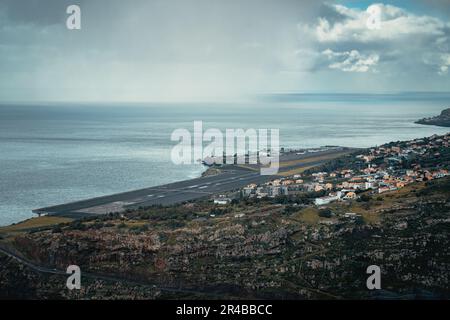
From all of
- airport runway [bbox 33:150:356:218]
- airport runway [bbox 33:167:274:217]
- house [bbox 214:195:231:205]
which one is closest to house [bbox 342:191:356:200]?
house [bbox 214:195:231:205]

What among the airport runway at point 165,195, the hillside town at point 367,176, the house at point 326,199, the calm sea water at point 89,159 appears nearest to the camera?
the house at point 326,199

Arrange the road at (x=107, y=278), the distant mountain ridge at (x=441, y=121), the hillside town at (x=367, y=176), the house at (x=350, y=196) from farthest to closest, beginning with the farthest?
the distant mountain ridge at (x=441, y=121), the hillside town at (x=367, y=176), the house at (x=350, y=196), the road at (x=107, y=278)

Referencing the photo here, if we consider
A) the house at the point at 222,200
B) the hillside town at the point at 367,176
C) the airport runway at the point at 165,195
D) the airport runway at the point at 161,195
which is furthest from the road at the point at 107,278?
the hillside town at the point at 367,176

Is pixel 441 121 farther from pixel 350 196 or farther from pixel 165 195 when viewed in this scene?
pixel 350 196

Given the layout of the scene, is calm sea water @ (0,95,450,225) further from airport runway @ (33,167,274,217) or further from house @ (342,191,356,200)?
house @ (342,191,356,200)

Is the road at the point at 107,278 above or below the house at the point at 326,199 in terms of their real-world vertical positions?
below

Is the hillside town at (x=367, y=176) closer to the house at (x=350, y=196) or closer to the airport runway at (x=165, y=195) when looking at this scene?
the house at (x=350, y=196)

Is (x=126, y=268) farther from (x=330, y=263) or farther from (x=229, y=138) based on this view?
(x=229, y=138)

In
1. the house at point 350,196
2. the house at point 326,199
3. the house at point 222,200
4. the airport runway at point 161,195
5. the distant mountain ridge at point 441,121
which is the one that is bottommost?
the airport runway at point 161,195

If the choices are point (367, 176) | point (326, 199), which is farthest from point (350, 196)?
point (367, 176)

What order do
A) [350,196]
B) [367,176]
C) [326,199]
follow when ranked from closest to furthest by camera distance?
[326,199] → [350,196] → [367,176]
